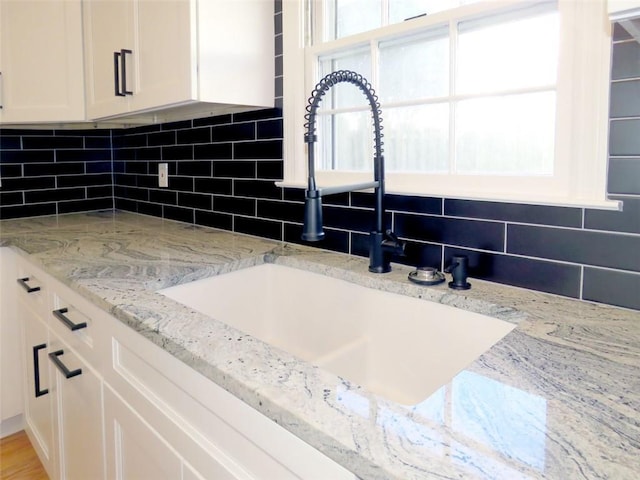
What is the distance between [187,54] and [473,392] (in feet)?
4.29

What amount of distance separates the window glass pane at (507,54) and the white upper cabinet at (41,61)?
165 cm

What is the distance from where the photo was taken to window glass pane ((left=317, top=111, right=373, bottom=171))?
1532 mm

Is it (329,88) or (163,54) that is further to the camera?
(163,54)

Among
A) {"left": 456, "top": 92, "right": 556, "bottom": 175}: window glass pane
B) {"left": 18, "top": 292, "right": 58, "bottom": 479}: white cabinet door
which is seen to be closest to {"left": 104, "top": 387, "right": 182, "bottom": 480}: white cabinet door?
{"left": 18, "top": 292, "right": 58, "bottom": 479}: white cabinet door

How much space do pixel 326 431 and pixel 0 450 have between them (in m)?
1.97

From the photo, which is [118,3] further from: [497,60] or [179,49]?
[497,60]

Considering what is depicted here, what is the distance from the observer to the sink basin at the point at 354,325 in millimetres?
1085

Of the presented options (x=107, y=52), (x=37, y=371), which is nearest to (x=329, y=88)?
(x=107, y=52)

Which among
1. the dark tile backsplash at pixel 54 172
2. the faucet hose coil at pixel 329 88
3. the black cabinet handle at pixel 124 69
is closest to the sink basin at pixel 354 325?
the faucet hose coil at pixel 329 88

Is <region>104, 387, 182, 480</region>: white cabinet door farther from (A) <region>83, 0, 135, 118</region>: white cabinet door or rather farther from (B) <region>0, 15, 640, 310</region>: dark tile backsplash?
(A) <region>83, 0, 135, 118</region>: white cabinet door

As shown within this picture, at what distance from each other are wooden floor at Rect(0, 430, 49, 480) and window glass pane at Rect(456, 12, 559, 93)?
1.98m

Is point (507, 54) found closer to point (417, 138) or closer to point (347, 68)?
point (417, 138)

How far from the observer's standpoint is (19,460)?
73.9 inches

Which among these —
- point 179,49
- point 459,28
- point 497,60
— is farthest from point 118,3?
point 497,60
